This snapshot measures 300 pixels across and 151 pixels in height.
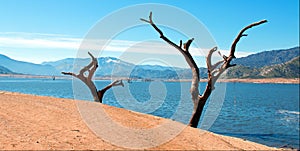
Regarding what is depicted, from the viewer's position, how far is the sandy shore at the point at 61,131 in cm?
1178

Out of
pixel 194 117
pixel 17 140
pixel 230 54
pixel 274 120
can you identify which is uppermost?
pixel 230 54

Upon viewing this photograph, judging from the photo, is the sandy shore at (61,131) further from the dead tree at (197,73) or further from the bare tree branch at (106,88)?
the bare tree branch at (106,88)

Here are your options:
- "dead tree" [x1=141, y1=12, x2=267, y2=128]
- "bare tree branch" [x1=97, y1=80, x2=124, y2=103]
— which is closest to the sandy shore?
"dead tree" [x1=141, y1=12, x2=267, y2=128]

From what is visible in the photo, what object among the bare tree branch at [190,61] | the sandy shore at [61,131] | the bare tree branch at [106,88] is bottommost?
the bare tree branch at [106,88]

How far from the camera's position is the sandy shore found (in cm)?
1178

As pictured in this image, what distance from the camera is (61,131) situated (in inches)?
526

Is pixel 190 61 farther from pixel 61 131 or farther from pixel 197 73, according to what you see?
pixel 61 131

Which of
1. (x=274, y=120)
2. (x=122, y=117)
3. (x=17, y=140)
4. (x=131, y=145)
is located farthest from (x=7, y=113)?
(x=274, y=120)

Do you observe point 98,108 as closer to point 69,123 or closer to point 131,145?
point 69,123

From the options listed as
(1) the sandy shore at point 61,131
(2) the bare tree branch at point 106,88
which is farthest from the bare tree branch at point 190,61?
(2) the bare tree branch at point 106,88

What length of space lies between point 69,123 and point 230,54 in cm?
1067

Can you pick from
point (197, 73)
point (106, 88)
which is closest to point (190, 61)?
point (197, 73)

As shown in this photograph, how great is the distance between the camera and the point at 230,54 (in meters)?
20.0

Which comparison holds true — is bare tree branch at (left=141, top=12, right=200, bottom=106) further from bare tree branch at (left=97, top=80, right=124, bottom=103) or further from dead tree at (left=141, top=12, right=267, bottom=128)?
bare tree branch at (left=97, top=80, right=124, bottom=103)
